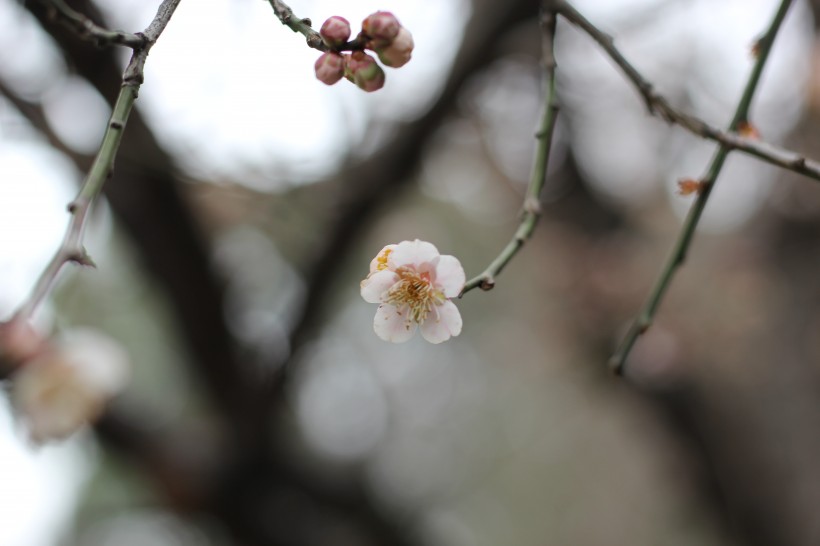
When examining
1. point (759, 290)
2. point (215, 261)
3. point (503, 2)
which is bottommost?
point (215, 261)

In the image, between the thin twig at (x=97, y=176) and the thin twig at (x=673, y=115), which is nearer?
the thin twig at (x=97, y=176)

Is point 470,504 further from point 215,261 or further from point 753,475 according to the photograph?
point 215,261

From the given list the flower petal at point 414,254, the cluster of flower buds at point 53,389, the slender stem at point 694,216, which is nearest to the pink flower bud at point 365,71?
the flower petal at point 414,254

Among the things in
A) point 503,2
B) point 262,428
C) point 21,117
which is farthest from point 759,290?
point 21,117

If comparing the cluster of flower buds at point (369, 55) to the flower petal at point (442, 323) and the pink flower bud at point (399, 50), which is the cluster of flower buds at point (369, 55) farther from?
the flower petal at point (442, 323)

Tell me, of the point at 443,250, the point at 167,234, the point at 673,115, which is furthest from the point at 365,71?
the point at 443,250

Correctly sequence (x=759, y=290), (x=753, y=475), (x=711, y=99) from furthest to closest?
(x=759, y=290) → (x=753, y=475) → (x=711, y=99)

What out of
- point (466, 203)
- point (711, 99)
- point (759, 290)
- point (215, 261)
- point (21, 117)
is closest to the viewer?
point (21, 117)
